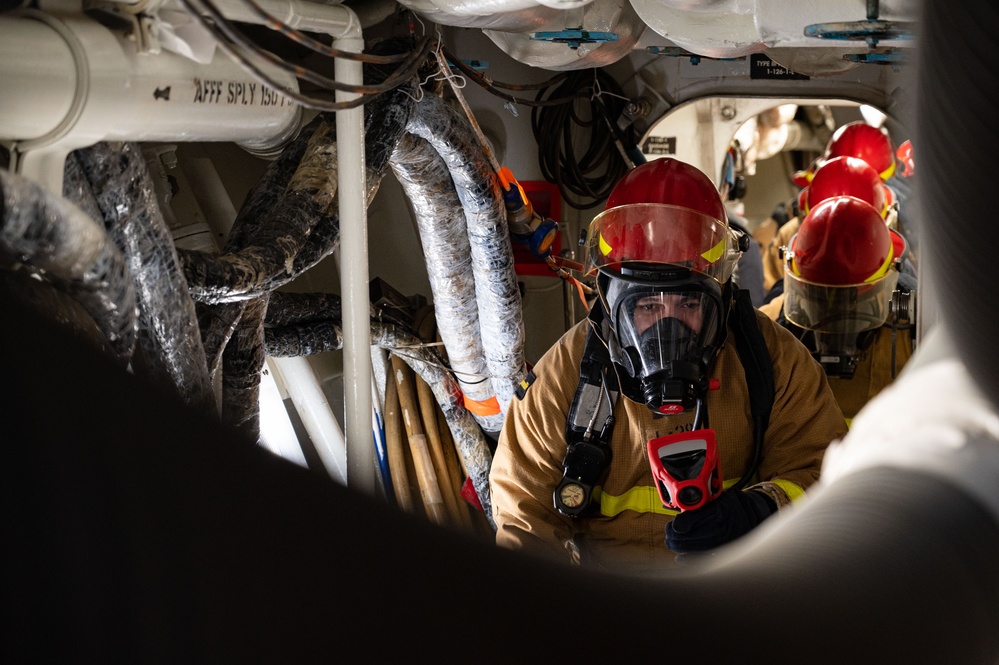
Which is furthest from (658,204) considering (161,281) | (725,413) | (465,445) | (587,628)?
(587,628)

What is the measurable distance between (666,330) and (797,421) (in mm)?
444

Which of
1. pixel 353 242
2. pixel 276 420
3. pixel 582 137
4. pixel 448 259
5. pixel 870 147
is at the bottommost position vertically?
pixel 276 420

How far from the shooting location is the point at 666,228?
108 inches

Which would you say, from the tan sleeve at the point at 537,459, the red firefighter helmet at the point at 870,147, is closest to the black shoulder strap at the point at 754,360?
the tan sleeve at the point at 537,459

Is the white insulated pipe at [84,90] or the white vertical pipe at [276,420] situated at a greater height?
the white insulated pipe at [84,90]

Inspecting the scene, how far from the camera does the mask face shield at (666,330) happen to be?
104 inches

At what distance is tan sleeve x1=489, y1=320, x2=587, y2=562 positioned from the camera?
8.72 feet

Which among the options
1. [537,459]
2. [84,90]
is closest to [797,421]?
[537,459]

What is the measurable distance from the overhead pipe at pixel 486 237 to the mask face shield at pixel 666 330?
61 centimetres

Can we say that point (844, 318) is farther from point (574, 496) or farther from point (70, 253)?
point (70, 253)

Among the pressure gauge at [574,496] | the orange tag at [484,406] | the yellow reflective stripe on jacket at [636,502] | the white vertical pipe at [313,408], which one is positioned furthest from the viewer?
the orange tag at [484,406]

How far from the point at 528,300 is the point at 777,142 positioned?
419 cm

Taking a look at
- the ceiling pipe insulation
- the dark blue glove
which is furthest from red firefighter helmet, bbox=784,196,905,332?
the ceiling pipe insulation

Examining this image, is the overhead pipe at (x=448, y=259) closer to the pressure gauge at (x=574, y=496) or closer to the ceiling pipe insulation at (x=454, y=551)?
the pressure gauge at (x=574, y=496)
